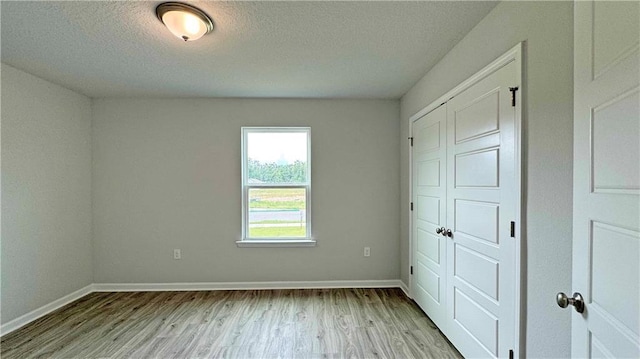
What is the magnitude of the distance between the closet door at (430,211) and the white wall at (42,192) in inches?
153

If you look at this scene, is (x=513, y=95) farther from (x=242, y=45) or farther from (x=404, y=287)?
(x=404, y=287)

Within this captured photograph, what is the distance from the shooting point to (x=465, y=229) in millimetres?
2064

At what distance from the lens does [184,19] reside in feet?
5.65

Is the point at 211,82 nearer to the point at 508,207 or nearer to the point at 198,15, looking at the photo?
the point at 198,15

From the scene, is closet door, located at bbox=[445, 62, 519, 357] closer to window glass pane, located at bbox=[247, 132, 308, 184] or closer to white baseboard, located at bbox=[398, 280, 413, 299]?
white baseboard, located at bbox=[398, 280, 413, 299]

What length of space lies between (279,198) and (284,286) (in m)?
1.13

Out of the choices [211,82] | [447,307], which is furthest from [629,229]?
[211,82]

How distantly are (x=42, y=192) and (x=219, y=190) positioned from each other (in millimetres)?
1710

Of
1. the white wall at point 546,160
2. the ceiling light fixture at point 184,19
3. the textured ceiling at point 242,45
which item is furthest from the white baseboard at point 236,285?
the ceiling light fixture at point 184,19

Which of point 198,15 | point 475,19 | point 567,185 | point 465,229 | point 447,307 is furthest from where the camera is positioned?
point 447,307

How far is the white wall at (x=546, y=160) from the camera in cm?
125

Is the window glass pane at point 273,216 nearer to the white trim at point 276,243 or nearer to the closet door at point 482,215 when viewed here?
the white trim at point 276,243

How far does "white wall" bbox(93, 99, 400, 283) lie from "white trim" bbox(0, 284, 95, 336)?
0.74ft

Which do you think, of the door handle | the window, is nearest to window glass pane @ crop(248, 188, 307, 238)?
the window
